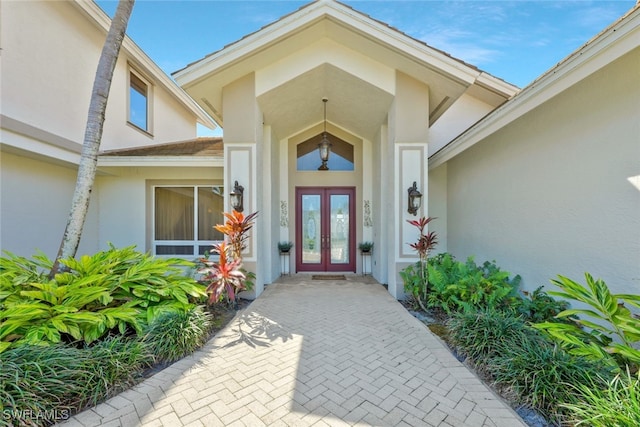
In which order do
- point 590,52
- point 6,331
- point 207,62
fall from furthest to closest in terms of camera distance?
point 207,62 → point 590,52 → point 6,331

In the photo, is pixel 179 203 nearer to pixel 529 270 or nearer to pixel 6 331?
pixel 6 331

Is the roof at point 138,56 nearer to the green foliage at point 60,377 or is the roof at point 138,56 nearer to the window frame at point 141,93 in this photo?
the window frame at point 141,93

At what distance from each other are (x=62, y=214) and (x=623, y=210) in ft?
33.5

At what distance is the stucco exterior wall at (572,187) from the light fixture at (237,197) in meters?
5.24

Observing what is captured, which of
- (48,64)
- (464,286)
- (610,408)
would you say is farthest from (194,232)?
(610,408)

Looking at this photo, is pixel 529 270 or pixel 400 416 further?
pixel 529 270

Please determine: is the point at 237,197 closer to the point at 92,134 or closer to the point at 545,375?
the point at 92,134

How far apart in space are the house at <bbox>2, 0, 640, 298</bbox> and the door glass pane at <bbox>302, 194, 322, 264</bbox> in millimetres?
33

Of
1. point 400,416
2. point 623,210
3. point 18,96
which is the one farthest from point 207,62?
point 623,210

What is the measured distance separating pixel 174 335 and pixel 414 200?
472cm

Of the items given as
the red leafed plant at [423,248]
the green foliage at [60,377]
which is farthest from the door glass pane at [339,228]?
the green foliage at [60,377]

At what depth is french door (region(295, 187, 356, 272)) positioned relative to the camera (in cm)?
865

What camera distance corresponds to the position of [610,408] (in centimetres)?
191

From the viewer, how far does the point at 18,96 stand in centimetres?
555
